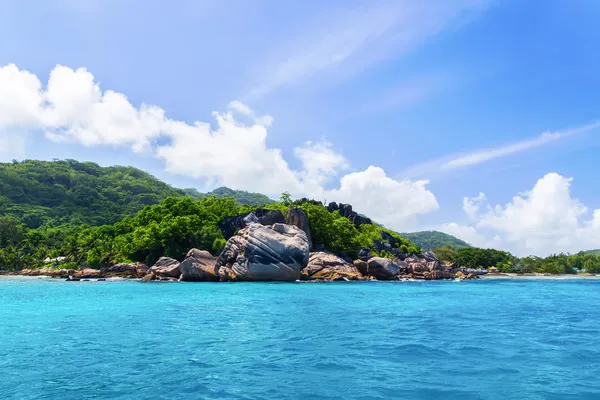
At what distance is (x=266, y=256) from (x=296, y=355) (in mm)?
31947

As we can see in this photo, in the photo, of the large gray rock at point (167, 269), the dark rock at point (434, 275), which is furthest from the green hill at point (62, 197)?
the dark rock at point (434, 275)

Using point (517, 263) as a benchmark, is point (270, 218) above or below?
above

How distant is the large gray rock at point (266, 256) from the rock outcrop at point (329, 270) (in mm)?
4227

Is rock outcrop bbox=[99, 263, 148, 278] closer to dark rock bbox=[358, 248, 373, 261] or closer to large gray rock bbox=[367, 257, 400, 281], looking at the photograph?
large gray rock bbox=[367, 257, 400, 281]

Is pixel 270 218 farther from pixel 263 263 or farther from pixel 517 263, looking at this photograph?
pixel 517 263

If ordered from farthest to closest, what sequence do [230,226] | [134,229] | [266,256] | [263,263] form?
1. [134,229]
2. [230,226]
3. [263,263]
4. [266,256]

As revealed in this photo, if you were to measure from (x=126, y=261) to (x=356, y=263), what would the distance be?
33.9m

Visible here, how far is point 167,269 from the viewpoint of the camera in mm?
47250

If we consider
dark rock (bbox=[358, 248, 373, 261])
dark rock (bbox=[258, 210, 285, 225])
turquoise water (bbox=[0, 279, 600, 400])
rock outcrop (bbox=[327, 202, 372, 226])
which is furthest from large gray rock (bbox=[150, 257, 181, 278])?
rock outcrop (bbox=[327, 202, 372, 226])

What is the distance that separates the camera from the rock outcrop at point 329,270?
4866cm

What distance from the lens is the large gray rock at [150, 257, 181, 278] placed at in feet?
154

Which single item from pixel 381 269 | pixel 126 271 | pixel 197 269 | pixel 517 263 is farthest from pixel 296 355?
pixel 517 263

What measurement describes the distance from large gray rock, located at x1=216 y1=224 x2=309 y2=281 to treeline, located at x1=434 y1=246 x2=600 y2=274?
81.7 meters

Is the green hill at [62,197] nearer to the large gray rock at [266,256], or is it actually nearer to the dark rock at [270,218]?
the dark rock at [270,218]
